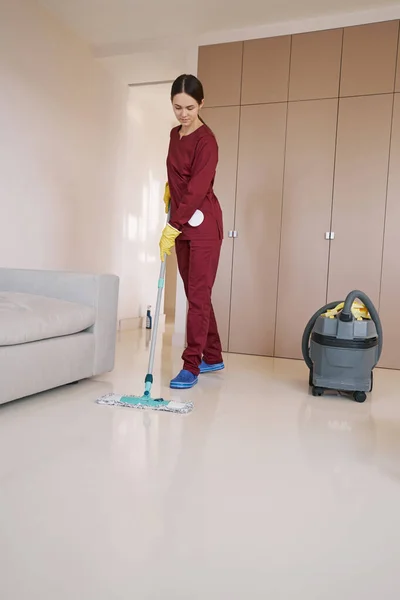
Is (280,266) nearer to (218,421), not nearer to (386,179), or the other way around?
(386,179)

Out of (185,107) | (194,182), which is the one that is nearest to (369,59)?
(185,107)

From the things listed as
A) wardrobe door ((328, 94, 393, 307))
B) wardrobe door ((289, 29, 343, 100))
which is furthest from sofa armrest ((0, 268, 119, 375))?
wardrobe door ((289, 29, 343, 100))

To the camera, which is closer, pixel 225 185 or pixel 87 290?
pixel 87 290

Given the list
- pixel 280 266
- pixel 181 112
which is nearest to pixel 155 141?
pixel 280 266

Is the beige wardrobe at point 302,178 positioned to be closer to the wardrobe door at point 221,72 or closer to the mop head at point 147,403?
the wardrobe door at point 221,72

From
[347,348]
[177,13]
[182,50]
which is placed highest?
[177,13]

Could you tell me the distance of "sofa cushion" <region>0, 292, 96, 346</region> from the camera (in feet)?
6.24

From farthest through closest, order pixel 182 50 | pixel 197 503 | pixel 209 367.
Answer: pixel 182 50, pixel 209 367, pixel 197 503

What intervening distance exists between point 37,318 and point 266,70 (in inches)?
108

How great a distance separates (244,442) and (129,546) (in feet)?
2.50

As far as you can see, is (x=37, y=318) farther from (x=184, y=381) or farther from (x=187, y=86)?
(x=187, y=86)

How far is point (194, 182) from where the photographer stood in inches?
95.3

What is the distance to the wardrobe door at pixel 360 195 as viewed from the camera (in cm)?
343

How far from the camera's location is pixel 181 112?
7.80 ft
